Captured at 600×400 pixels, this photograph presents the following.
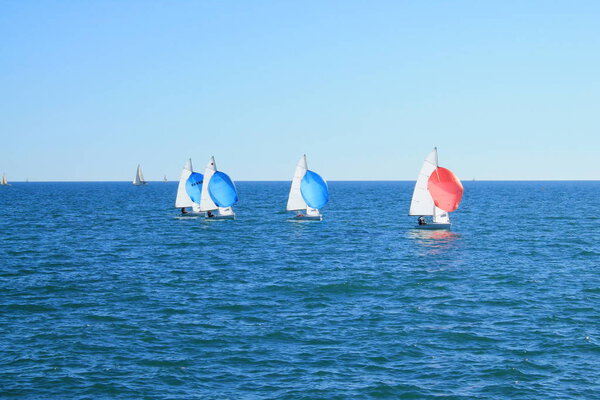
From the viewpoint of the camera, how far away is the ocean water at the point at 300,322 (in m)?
21.4

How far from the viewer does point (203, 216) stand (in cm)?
8562

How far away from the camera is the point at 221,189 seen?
2985 inches

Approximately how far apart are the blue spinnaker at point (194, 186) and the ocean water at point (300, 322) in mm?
25063

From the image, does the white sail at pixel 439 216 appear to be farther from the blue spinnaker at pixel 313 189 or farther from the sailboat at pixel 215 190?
the sailboat at pixel 215 190

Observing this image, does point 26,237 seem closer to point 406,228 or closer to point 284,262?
point 284,262

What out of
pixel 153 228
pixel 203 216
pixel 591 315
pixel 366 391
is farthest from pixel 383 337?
pixel 203 216

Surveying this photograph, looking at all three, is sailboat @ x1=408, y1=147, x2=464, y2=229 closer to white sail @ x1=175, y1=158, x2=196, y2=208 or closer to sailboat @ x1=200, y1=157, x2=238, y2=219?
sailboat @ x1=200, y1=157, x2=238, y2=219

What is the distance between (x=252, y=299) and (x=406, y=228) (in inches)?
1719

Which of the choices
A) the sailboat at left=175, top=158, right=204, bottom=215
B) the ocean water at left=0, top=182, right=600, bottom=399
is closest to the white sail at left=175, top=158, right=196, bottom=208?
the sailboat at left=175, top=158, right=204, bottom=215

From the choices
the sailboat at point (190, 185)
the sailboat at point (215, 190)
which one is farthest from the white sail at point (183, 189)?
the sailboat at point (215, 190)

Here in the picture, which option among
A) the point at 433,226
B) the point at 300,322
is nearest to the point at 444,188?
the point at 433,226

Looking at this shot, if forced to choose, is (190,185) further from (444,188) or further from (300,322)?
(300,322)

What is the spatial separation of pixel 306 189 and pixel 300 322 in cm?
4499

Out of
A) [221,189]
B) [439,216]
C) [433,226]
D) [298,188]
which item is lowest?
[433,226]
